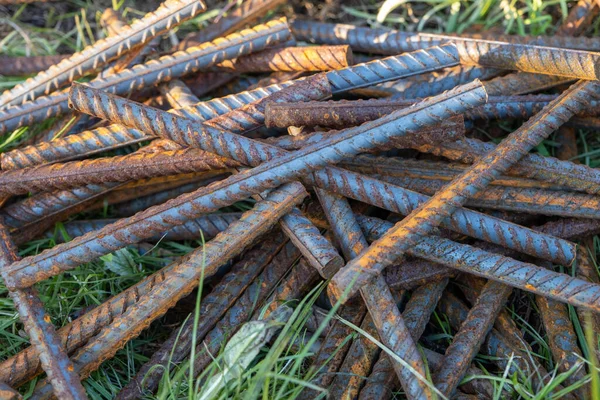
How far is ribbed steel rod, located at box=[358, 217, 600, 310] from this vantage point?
2.48 meters

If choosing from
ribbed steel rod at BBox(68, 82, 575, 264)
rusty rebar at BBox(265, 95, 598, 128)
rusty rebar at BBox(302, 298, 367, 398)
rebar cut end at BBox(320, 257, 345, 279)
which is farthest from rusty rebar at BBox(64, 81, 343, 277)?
rusty rebar at BBox(265, 95, 598, 128)

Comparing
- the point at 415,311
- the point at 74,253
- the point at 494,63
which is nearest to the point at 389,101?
the point at 494,63

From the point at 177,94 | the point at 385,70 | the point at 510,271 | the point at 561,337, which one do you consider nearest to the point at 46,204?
the point at 177,94

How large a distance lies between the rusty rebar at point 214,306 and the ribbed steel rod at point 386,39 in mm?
1458

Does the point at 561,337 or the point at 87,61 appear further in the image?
the point at 87,61

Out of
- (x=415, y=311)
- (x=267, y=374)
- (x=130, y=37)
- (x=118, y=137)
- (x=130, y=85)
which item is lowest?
(x=415, y=311)

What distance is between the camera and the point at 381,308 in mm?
2545

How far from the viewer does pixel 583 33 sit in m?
3.93

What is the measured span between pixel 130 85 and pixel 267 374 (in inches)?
76.3

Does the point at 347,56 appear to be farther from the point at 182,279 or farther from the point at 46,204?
the point at 46,204

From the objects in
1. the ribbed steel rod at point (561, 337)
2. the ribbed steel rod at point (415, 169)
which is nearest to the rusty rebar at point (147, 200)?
the ribbed steel rod at point (415, 169)

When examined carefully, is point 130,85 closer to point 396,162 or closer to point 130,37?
point 130,37

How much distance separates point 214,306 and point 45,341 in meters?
0.78

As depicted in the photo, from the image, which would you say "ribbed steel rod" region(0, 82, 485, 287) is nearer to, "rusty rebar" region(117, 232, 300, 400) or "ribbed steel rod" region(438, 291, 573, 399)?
"rusty rebar" region(117, 232, 300, 400)
